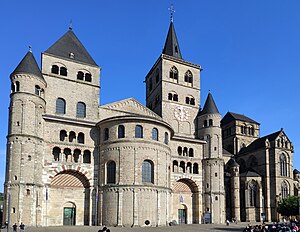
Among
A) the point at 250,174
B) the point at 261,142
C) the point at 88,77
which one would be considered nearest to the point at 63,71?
the point at 88,77

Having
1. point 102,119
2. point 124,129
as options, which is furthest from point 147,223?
point 102,119

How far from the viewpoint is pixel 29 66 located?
44.3 m

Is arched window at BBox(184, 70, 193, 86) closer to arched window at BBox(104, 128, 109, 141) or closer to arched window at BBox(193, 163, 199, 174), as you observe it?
arched window at BBox(193, 163, 199, 174)

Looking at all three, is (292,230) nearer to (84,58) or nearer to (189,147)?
(189,147)

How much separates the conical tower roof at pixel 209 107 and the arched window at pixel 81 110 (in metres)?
20.2

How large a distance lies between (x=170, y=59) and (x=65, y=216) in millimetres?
32061

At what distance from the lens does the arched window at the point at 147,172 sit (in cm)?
4455

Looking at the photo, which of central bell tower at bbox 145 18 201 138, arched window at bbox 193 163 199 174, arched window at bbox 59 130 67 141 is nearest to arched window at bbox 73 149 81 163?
arched window at bbox 59 130 67 141

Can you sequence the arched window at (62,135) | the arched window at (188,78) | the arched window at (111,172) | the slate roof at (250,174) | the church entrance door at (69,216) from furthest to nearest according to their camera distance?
the arched window at (188,78), the slate roof at (250,174), the arched window at (62,135), the arched window at (111,172), the church entrance door at (69,216)

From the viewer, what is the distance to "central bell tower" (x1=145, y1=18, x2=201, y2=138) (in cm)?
5947

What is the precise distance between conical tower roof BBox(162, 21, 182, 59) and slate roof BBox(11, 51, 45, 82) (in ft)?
90.0

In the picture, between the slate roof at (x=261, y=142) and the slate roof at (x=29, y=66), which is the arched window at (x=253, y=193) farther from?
the slate roof at (x=29, y=66)

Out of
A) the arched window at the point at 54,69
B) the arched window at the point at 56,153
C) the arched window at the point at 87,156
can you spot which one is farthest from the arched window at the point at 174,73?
the arched window at the point at 56,153

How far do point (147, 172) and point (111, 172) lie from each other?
4481 mm
